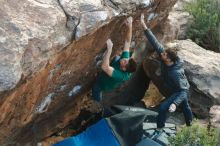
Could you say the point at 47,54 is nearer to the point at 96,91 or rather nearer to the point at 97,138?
the point at 97,138

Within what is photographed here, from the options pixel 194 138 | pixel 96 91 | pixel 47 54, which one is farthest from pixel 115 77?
pixel 47 54

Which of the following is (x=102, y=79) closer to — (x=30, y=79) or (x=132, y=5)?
(x=132, y=5)

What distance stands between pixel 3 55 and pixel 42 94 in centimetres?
148

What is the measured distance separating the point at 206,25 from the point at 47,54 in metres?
7.25

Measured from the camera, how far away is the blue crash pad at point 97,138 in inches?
266

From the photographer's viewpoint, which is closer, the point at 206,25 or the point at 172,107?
the point at 172,107

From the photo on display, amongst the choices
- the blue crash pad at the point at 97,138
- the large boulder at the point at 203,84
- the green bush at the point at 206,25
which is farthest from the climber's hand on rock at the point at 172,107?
the green bush at the point at 206,25

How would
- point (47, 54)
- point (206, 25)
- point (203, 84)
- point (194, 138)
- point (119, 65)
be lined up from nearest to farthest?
point (47, 54) → point (194, 138) → point (119, 65) → point (203, 84) → point (206, 25)

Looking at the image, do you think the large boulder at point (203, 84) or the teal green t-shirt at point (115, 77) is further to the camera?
the large boulder at point (203, 84)

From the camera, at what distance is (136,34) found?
8055 millimetres

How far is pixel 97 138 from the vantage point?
22.6ft

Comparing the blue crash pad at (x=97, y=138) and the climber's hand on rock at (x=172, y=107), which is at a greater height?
the climber's hand on rock at (x=172, y=107)

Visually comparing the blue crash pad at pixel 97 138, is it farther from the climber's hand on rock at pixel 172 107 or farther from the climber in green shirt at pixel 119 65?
the climber's hand on rock at pixel 172 107

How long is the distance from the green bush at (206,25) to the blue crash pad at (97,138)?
557 cm
